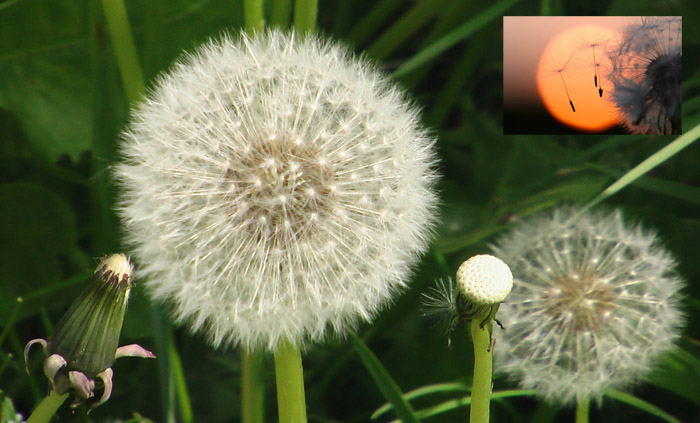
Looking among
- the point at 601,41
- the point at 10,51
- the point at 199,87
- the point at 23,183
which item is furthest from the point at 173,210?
the point at 601,41

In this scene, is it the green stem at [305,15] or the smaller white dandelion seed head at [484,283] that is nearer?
the smaller white dandelion seed head at [484,283]

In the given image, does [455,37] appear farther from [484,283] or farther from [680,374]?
[680,374]

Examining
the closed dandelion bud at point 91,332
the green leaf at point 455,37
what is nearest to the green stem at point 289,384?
the closed dandelion bud at point 91,332

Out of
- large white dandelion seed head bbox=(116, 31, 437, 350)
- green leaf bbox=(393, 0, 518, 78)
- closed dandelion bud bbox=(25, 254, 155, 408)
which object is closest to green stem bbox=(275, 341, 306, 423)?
large white dandelion seed head bbox=(116, 31, 437, 350)

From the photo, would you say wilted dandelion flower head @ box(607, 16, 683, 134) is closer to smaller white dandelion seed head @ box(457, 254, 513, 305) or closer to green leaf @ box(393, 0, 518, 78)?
green leaf @ box(393, 0, 518, 78)

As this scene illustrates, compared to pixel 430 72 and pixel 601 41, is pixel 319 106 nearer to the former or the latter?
pixel 601 41

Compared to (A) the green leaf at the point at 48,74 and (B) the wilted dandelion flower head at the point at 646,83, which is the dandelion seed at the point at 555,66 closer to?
(B) the wilted dandelion flower head at the point at 646,83
